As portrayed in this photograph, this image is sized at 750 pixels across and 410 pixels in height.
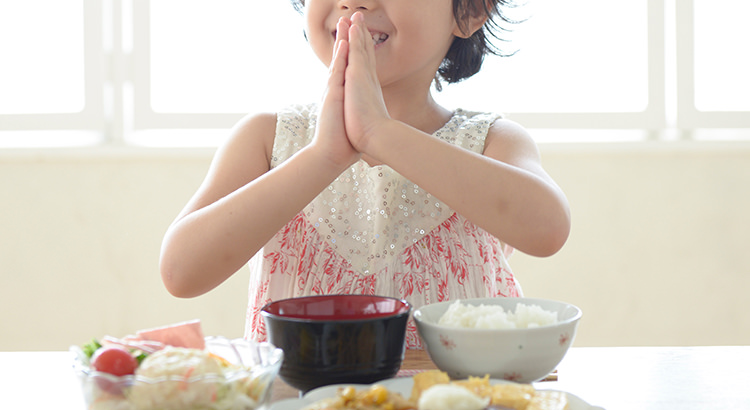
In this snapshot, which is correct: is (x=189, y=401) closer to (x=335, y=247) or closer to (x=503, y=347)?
(x=503, y=347)

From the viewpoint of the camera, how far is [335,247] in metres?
1.04

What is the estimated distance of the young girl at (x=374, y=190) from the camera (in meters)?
0.84

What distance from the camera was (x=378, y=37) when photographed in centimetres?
101

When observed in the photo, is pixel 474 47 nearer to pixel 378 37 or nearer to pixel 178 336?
pixel 378 37

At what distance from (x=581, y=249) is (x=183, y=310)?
1122mm

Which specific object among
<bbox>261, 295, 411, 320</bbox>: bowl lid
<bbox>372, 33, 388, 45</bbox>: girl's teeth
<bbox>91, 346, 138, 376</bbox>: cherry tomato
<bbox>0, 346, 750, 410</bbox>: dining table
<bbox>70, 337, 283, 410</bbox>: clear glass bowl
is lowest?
<bbox>0, 346, 750, 410</bbox>: dining table

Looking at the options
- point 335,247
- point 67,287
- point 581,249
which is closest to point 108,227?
point 67,287

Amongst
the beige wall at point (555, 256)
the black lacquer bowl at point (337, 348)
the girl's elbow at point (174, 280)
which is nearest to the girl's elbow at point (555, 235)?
the black lacquer bowl at point (337, 348)

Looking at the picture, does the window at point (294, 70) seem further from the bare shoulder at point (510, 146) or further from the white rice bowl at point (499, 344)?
the white rice bowl at point (499, 344)

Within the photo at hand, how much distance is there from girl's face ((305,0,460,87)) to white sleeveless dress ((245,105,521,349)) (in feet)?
0.48

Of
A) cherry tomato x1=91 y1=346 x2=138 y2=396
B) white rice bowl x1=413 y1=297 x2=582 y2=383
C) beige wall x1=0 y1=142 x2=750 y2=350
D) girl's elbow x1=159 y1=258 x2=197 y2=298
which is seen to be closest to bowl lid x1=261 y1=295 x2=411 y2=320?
white rice bowl x1=413 y1=297 x2=582 y2=383

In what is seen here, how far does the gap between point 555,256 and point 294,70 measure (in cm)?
94

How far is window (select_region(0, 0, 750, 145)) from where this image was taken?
6.58 ft

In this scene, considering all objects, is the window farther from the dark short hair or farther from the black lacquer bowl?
the black lacquer bowl
